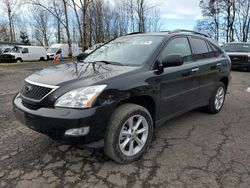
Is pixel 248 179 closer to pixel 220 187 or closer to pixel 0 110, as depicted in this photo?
pixel 220 187

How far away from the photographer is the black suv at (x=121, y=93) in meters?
2.25

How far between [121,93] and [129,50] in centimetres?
118

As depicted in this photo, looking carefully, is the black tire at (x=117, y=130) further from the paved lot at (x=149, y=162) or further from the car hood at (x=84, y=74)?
the car hood at (x=84, y=74)

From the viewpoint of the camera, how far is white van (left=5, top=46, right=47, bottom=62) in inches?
851

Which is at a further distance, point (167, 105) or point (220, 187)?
point (167, 105)

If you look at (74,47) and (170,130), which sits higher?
(74,47)

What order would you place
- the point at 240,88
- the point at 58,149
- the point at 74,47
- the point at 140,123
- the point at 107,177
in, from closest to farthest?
1. the point at 107,177
2. the point at 140,123
3. the point at 58,149
4. the point at 240,88
5. the point at 74,47

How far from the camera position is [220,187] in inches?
Answer: 87.5

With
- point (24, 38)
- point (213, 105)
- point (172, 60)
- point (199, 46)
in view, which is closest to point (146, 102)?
point (172, 60)

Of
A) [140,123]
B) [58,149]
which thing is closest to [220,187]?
[140,123]

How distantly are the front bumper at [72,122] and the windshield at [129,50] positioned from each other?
1.08m

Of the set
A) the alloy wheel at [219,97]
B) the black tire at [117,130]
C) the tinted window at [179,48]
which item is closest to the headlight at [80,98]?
the black tire at [117,130]

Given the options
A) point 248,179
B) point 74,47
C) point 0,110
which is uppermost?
point 74,47

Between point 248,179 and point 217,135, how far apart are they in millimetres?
1183
